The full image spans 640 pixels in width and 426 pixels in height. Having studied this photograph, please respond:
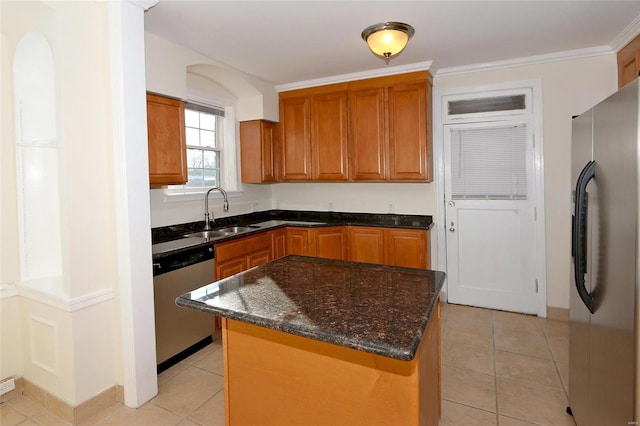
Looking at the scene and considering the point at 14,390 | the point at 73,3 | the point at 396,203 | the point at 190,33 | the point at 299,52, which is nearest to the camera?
the point at 73,3

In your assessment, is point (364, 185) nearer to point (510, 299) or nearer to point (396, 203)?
point (396, 203)

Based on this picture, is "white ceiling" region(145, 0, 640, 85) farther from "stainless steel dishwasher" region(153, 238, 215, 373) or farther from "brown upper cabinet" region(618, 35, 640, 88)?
"stainless steel dishwasher" region(153, 238, 215, 373)

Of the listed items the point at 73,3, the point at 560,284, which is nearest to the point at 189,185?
the point at 73,3

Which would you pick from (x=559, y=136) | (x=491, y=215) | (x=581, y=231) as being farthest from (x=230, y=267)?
(x=559, y=136)

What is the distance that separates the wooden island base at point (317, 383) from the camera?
4.32ft

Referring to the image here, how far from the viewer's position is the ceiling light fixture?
2570mm

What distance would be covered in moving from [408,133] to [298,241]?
1.65 m

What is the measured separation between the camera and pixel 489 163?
150 inches

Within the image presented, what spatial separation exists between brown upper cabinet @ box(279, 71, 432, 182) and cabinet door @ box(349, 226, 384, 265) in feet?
1.90

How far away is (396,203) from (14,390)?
3.70 m

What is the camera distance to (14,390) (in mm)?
2420

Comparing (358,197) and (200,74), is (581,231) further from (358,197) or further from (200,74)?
(200,74)

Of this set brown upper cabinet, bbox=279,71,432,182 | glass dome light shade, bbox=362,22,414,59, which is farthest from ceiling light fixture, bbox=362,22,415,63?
brown upper cabinet, bbox=279,71,432,182

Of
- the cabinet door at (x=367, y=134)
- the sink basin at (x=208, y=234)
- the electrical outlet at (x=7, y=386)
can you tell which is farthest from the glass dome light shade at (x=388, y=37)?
the electrical outlet at (x=7, y=386)
